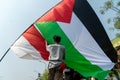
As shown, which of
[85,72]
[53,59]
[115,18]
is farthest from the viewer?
[115,18]

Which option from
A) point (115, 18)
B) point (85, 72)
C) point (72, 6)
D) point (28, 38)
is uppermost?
point (115, 18)

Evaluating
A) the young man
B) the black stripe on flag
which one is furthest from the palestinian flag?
the young man

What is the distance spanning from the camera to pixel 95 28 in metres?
10.9

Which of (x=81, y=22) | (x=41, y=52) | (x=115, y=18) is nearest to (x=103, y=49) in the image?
(x=81, y=22)

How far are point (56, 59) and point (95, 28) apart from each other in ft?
6.89

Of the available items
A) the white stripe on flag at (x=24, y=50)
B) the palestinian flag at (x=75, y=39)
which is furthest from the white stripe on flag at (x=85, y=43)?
the white stripe on flag at (x=24, y=50)

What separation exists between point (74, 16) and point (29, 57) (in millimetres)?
1658

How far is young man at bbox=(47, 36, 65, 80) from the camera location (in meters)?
9.18

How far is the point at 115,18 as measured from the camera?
2844 cm

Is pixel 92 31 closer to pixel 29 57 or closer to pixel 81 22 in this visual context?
pixel 81 22

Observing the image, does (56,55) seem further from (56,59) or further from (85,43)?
(85,43)

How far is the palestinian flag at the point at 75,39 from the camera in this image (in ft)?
34.4

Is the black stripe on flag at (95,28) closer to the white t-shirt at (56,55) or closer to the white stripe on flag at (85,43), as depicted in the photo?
the white stripe on flag at (85,43)

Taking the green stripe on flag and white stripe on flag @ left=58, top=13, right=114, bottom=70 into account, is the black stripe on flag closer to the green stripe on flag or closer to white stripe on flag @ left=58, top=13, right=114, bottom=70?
white stripe on flag @ left=58, top=13, right=114, bottom=70
